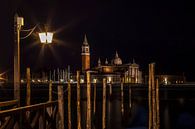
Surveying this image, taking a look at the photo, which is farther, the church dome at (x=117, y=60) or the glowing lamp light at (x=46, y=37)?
the church dome at (x=117, y=60)

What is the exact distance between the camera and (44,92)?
46812mm

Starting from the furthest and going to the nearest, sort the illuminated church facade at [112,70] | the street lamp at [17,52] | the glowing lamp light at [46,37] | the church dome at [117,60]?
1. the church dome at [117,60]
2. the illuminated church facade at [112,70]
3. the glowing lamp light at [46,37]
4. the street lamp at [17,52]

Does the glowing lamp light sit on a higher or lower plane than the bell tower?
lower

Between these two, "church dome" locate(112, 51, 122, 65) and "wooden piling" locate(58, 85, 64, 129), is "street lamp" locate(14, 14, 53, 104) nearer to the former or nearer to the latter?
"wooden piling" locate(58, 85, 64, 129)

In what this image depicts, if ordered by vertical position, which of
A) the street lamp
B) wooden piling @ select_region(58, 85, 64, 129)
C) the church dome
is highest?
the church dome

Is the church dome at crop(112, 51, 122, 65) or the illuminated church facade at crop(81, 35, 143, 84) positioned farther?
the church dome at crop(112, 51, 122, 65)

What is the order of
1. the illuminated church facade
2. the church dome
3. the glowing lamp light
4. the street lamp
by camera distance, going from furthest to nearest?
the church dome → the illuminated church facade → the glowing lamp light → the street lamp

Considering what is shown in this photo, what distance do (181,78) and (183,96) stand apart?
46.7 m

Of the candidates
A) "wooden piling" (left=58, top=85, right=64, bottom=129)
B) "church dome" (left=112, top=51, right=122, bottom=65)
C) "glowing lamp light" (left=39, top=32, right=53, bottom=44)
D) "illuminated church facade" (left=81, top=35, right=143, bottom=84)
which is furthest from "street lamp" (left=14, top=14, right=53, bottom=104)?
"church dome" (left=112, top=51, right=122, bottom=65)

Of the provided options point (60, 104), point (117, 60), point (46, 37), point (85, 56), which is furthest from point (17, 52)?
point (117, 60)

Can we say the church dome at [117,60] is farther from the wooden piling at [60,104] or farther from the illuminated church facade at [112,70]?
the wooden piling at [60,104]

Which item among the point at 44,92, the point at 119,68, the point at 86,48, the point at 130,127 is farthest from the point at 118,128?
the point at 119,68

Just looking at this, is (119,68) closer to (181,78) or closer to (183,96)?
(181,78)

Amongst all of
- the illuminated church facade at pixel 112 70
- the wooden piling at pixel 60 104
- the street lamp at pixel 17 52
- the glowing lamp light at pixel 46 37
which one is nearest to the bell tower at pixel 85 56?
the illuminated church facade at pixel 112 70
